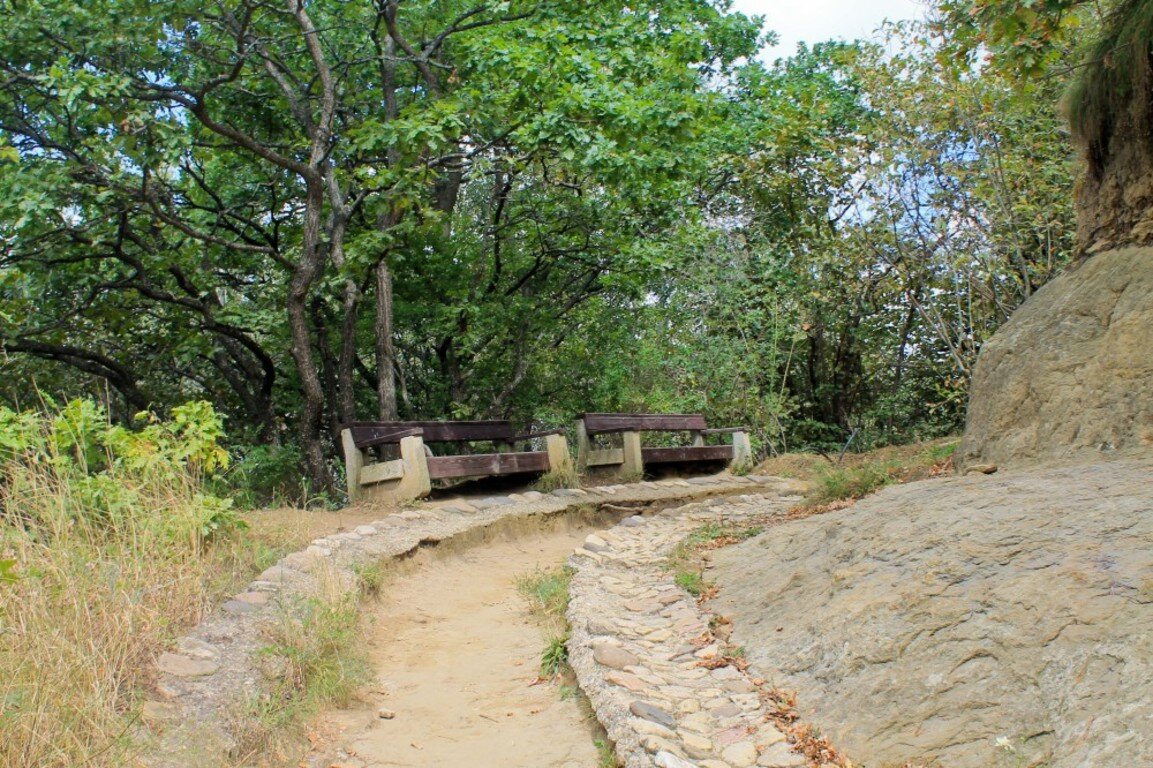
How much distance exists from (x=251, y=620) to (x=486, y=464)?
4.98 m

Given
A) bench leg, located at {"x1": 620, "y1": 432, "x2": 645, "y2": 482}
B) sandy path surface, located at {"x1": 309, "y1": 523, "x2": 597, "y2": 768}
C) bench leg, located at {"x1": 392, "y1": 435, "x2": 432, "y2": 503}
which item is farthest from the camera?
bench leg, located at {"x1": 620, "y1": 432, "x2": 645, "y2": 482}

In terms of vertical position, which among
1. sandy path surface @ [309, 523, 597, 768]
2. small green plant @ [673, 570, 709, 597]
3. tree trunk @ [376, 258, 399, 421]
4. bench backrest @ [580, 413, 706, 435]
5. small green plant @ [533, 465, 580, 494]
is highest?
tree trunk @ [376, 258, 399, 421]

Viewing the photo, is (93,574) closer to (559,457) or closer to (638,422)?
(559,457)

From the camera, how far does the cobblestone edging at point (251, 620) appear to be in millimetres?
3824

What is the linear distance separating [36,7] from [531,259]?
6819 mm

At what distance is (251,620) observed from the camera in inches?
202

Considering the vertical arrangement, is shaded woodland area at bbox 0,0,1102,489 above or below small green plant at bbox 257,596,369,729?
above

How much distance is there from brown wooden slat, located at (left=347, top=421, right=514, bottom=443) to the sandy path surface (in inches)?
97.6

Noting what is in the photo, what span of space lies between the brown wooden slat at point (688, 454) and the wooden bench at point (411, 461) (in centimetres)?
191

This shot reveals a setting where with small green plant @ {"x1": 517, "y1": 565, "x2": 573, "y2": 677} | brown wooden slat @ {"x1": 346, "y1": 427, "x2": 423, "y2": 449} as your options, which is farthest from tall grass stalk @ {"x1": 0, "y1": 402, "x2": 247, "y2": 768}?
brown wooden slat @ {"x1": 346, "y1": 427, "x2": 423, "y2": 449}

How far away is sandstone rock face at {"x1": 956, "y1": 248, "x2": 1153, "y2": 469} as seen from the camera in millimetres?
5184

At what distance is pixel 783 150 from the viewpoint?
14.6 m

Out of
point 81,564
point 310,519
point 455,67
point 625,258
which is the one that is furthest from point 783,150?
point 81,564

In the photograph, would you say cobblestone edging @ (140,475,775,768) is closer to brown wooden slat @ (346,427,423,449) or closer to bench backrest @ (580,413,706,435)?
brown wooden slat @ (346,427,423,449)
